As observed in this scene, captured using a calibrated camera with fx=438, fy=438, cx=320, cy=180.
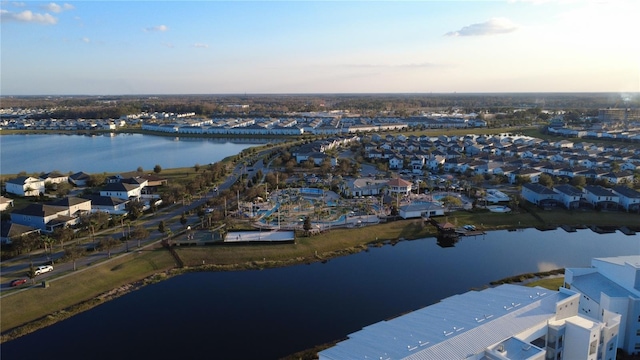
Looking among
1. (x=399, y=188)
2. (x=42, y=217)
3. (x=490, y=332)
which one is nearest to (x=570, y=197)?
(x=399, y=188)

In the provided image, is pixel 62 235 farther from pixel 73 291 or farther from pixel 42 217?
pixel 73 291

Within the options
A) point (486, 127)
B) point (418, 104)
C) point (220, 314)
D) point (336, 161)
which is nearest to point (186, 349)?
point (220, 314)

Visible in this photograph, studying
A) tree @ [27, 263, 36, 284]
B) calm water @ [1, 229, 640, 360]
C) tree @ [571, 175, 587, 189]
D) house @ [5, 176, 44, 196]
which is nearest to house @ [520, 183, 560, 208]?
tree @ [571, 175, 587, 189]

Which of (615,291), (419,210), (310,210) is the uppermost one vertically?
(615,291)

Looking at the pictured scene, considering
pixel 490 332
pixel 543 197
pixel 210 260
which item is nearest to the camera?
pixel 490 332

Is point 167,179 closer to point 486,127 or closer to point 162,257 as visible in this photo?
point 162,257

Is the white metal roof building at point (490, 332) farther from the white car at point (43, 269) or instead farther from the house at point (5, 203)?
the house at point (5, 203)

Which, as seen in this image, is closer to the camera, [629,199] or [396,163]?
[629,199]
